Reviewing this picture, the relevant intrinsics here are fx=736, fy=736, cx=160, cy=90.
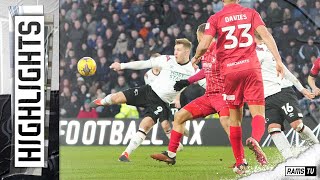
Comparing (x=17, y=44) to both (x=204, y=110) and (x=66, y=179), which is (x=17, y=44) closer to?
(x=66, y=179)

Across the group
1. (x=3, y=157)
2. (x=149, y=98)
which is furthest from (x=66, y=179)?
(x=149, y=98)

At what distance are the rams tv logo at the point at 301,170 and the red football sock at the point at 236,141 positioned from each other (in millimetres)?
448

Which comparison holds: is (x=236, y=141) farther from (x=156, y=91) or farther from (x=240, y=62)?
(x=156, y=91)

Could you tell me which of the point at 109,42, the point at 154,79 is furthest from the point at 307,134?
the point at 109,42

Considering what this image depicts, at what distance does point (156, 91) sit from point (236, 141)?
89 cm

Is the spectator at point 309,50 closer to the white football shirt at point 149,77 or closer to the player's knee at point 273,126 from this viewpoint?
the player's knee at point 273,126

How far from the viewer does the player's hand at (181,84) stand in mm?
6848

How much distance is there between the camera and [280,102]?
6.75m

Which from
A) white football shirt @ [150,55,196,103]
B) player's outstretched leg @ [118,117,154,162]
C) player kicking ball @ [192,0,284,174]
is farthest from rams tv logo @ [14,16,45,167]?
player kicking ball @ [192,0,284,174]

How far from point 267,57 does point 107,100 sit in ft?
5.04

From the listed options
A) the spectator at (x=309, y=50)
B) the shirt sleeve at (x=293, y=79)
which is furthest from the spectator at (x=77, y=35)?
the spectator at (x=309, y=50)

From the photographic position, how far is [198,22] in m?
6.78

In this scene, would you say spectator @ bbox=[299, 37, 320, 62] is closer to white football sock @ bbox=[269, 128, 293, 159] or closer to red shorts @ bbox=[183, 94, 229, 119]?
white football sock @ bbox=[269, 128, 293, 159]

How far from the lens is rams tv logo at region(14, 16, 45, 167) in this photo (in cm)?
691
